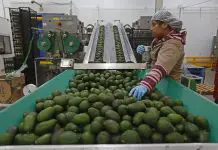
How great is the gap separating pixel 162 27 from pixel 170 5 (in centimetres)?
836

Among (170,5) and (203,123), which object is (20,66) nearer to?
(203,123)

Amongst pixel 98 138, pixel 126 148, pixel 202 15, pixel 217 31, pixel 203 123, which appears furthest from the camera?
pixel 202 15

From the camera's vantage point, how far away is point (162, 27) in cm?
195

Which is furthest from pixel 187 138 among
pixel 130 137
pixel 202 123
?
pixel 130 137

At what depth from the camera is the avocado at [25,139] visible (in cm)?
94

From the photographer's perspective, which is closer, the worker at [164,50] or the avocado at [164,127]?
the avocado at [164,127]

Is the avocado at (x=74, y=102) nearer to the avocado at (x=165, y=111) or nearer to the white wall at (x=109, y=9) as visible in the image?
the avocado at (x=165, y=111)

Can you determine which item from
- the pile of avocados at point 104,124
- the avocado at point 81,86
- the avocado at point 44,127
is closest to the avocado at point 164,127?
the pile of avocados at point 104,124

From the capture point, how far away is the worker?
1509 mm

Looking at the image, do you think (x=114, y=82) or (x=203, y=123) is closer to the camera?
(x=203, y=123)

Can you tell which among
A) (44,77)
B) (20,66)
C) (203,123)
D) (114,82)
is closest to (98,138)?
(203,123)

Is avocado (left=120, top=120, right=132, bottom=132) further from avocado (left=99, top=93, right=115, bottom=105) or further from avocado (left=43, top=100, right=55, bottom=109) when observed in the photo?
avocado (left=43, top=100, right=55, bottom=109)

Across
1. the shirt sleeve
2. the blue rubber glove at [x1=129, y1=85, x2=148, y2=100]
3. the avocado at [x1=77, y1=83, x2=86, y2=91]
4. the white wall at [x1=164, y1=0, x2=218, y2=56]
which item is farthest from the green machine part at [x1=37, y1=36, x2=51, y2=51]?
the white wall at [x1=164, y1=0, x2=218, y2=56]

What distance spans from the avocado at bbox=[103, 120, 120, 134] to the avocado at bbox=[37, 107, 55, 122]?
0.34 metres
